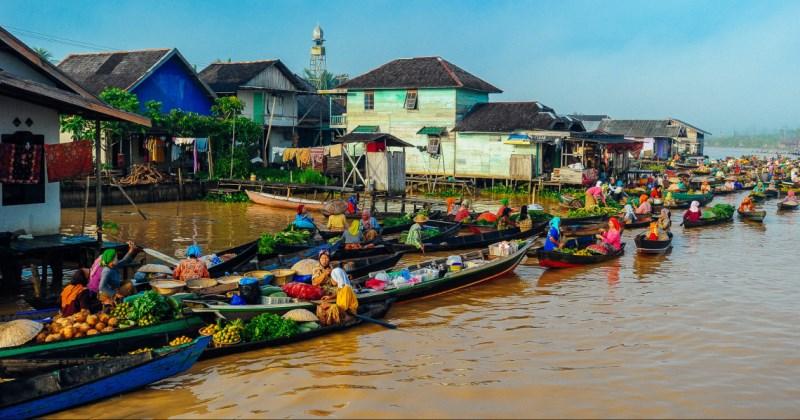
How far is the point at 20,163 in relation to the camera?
1385cm

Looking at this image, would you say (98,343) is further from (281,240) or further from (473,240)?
(473,240)

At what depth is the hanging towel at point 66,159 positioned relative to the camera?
1438 cm

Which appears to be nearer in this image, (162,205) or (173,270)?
(173,270)

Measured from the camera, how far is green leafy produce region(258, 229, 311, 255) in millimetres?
16234

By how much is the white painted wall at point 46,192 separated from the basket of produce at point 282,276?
548cm

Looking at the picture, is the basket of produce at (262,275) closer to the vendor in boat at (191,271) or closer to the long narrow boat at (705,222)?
the vendor in boat at (191,271)

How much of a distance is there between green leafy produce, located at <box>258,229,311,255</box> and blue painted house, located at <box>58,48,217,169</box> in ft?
48.8

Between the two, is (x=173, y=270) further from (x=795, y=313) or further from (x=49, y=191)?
(x=795, y=313)

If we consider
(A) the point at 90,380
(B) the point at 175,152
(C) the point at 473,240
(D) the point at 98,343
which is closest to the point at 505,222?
(C) the point at 473,240

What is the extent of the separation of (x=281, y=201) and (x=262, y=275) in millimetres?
15694

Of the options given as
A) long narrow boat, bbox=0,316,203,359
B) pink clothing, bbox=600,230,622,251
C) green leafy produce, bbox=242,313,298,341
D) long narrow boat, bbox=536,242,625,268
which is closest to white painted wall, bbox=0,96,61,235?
long narrow boat, bbox=0,316,203,359

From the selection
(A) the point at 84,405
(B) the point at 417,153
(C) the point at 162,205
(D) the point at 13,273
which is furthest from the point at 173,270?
(B) the point at 417,153

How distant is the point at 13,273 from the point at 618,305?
38.6 ft

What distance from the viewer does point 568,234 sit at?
20984 millimetres
